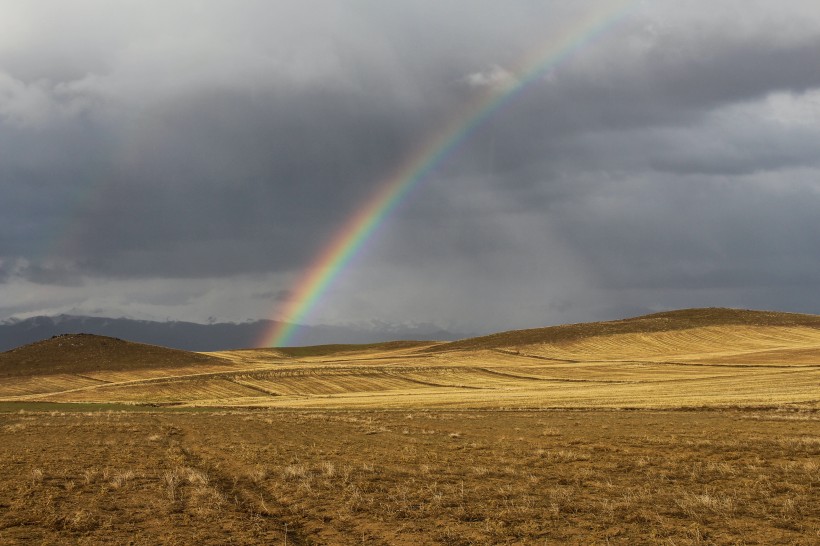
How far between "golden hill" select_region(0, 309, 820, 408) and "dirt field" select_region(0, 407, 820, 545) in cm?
2122

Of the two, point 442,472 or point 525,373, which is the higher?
point 442,472

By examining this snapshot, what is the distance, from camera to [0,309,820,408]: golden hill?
208ft

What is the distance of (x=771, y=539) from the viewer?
14.8m

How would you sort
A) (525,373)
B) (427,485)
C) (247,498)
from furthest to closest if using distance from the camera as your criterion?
1. (525,373)
2. (427,485)
3. (247,498)

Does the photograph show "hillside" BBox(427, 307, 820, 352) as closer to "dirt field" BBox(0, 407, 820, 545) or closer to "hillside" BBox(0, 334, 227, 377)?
"hillside" BBox(0, 334, 227, 377)

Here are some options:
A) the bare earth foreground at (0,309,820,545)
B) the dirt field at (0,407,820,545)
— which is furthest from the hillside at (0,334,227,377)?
the dirt field at (0,407,820,545)

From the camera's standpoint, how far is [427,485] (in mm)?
21844

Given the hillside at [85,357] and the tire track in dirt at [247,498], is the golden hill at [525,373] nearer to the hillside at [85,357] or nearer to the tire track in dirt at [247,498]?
the hillside at [85,357]

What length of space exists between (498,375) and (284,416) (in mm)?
60049

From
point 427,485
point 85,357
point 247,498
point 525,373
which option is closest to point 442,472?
point 427,485

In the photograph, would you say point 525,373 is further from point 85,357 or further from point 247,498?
point 85,357

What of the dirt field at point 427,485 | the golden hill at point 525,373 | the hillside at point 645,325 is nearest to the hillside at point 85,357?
the golden hill at point 525,373

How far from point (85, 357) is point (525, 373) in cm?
9887

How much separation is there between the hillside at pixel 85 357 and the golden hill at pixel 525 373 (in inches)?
15.3
